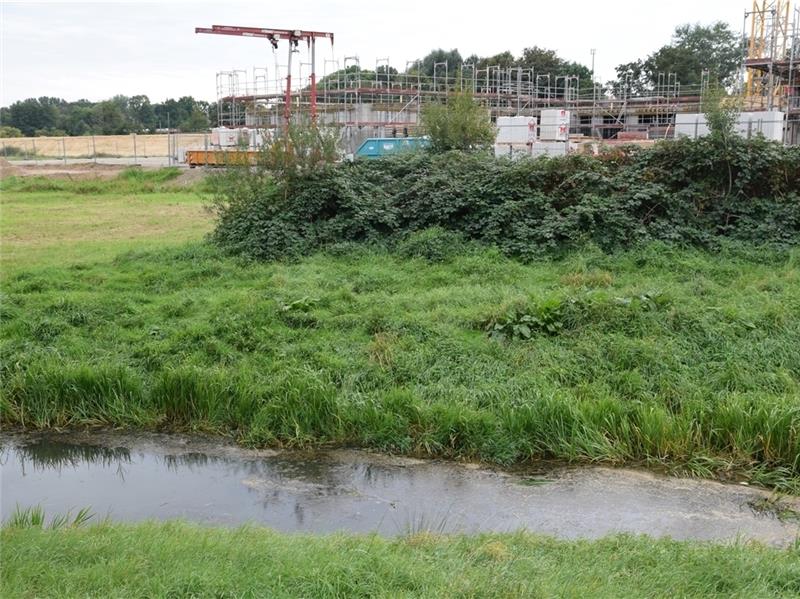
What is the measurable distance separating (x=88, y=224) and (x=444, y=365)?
1550 centimetres

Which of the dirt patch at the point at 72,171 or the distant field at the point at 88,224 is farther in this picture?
the dirt patch at the point at 72,171

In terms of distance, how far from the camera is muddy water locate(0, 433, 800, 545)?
6918 mm

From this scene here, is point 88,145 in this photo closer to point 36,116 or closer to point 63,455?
point 36,116

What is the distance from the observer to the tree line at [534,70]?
65.4 meters

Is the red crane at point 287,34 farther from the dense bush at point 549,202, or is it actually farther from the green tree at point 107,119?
the green tree at point 107,119

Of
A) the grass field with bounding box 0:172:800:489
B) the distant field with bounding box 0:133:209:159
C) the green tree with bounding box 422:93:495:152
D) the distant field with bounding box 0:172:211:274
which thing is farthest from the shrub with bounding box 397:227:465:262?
the distant field with bounding box 0:133:209:159

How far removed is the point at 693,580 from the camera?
4.91m

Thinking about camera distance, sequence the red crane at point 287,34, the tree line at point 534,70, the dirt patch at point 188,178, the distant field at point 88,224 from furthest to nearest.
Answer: the tree line at point 534,70, the red crane at point 287,34, the dirt patch at point 188,178, the distant field at point 88,224

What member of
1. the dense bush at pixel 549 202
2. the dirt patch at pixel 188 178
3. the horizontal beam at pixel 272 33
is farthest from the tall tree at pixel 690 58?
the dense bush at pixel 549 202

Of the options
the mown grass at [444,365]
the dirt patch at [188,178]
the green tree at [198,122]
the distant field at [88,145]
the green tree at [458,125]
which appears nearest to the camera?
the mown grass at [444,365]

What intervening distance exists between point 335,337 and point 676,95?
4956 cm

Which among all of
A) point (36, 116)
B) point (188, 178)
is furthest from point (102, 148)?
point (188, 178)

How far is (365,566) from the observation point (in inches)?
188

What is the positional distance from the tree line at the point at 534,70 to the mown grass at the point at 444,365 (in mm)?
45423
